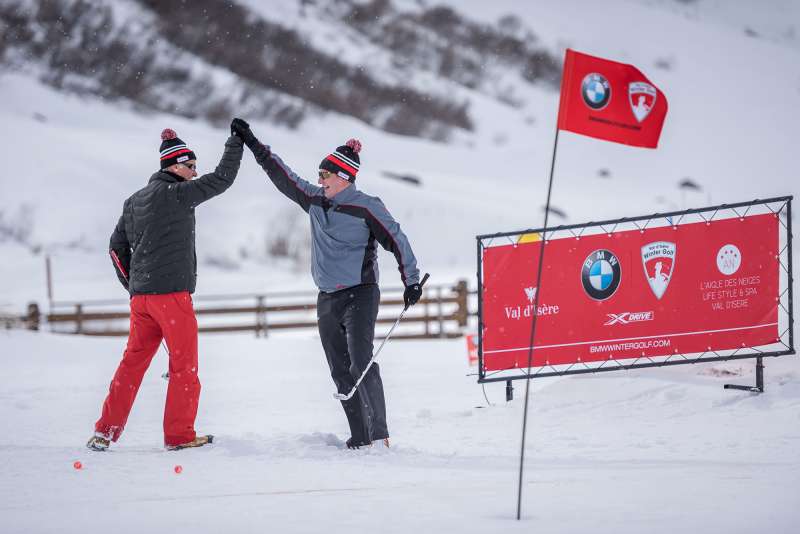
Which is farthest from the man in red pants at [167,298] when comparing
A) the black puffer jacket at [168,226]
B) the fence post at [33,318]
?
the fence post at [33,318]

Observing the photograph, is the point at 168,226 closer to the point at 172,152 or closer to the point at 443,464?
the point at 172,152

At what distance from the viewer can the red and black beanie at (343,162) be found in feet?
17.1

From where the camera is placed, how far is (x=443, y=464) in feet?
15.4

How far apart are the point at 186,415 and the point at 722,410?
332cm

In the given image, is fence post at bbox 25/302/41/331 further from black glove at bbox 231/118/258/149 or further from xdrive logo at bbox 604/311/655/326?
xdrive logo at bbox 604/311/655/326

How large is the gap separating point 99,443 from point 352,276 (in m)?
1.69

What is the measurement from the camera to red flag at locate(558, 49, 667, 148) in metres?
4.13

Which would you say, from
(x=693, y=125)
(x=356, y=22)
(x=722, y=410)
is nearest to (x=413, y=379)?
(x=722, y=410)

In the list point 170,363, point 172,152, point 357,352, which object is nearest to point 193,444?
point 170,363

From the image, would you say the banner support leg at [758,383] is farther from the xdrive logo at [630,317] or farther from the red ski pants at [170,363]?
the red ski pants at [170,363]

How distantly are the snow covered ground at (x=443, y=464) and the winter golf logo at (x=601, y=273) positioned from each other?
0.75m

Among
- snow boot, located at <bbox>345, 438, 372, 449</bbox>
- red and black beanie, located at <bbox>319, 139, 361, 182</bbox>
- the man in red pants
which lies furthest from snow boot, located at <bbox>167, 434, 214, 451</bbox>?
red and black beanie, located at <bbox>319, 139, 361, 182</bbox>

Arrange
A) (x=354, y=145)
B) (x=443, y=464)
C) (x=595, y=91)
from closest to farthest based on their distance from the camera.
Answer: (x=595, y=91) < (x=443, y=464) < (x=354, y=145)

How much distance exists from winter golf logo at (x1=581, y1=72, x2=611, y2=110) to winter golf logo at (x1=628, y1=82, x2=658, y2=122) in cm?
16
